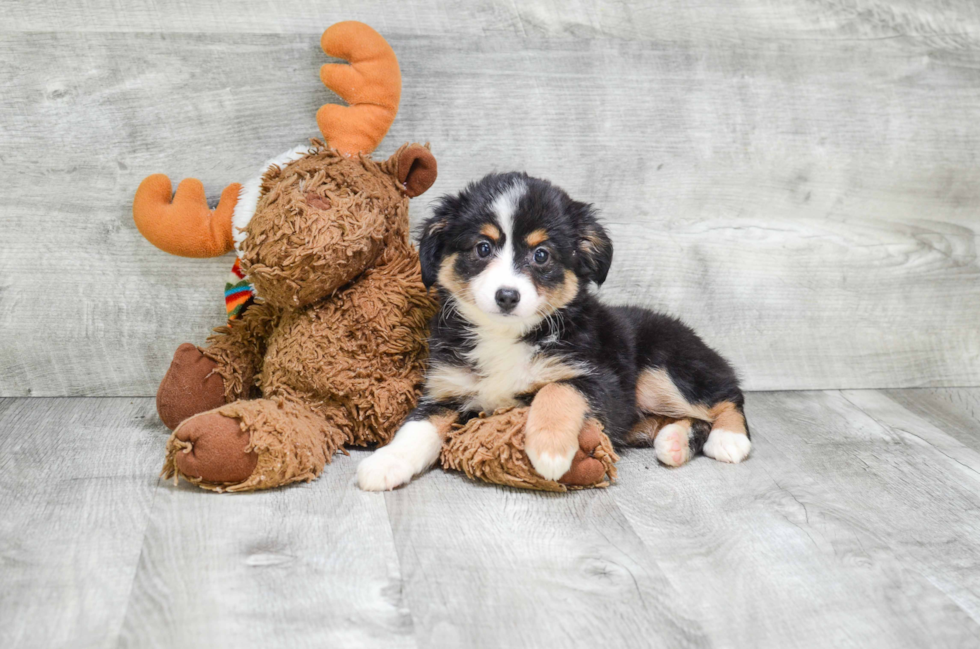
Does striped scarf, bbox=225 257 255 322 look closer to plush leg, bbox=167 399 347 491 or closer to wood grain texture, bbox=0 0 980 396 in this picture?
wood grain texture, bbox=0 0 980 396

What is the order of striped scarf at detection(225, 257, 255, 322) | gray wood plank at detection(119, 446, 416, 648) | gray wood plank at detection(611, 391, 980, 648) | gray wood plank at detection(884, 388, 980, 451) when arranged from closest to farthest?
1. gray wood plank at detection(119, 446, 416, 648)
2. gray wood plank at detection(611, 391, 980, 648)
3. striped scarf at detection(225, 257, 255, 322)
4. gray wood plank at detection(884, 388, 980, 451)

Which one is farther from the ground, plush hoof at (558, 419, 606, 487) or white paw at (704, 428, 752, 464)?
plush hoof at (558, 419, 606, 487)

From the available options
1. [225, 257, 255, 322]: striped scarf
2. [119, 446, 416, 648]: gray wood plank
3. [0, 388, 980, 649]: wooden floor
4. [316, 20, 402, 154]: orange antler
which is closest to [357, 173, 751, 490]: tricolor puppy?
[0, 388, 980, 649]: wooden floor

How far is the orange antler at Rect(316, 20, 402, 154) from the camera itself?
2379mm

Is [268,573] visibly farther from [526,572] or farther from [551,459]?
[551,459]

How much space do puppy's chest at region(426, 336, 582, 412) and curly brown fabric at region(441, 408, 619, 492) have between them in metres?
0.08

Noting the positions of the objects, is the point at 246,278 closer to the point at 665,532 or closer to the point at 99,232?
the point at 99,232

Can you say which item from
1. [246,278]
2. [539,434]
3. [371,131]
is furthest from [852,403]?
[246,278]

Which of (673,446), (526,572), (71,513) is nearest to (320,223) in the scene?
(71,513)

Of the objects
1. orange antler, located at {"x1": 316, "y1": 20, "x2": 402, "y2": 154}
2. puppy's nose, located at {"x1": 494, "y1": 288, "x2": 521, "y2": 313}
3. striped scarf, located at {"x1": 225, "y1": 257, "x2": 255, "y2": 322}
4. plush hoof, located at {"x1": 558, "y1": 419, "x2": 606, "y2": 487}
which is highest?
orange antler, located at {"x1": 316, "y1": 20, "x2": 402, "y2": 154}

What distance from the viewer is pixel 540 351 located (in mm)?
2273

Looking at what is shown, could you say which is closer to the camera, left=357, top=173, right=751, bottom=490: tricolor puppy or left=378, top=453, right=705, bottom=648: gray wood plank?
left=378, top=453, right=705, bottom=648: gray wood plank

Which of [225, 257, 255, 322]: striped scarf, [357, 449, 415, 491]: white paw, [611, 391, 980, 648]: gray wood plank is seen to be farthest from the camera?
[225, 257, 255, 322]: striped scarf

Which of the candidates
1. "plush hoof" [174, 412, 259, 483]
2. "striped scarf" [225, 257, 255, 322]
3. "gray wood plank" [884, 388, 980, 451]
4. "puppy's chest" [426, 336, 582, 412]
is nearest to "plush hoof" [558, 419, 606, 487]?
"puppy's chest" [426, 336, 582, 412]
